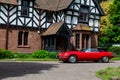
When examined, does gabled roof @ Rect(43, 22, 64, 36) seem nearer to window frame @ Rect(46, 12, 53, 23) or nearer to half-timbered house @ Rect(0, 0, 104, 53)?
half-timbered house @ Rect(0, 0, 104, 53)

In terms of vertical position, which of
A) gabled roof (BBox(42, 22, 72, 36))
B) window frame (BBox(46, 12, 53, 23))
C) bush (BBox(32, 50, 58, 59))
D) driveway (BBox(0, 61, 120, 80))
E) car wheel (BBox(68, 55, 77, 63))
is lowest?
driveway (BBox(0, 61, 120, 80))

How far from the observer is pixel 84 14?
4153 cm

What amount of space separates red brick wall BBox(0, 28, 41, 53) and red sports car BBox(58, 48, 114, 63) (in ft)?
32.9

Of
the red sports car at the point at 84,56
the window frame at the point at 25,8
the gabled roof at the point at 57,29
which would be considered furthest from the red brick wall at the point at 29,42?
the red sports car at the point at 84,56

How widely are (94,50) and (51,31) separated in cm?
1006

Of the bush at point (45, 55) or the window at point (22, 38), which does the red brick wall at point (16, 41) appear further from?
the bush at point (45, 55)

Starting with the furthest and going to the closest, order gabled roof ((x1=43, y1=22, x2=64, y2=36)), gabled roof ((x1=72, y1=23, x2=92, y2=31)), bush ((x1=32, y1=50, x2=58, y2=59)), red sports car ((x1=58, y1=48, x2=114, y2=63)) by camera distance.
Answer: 1. gabled roof ((x1=72, y1=23, x2=92, y2=31))
2. gabled roof ((x1=43, y1=22, x2=64, y2=36))
3. bush ((x1=32, y1=50, x2=58, y2=59))
4. red sports car ((x1=58, y1=48, x2=114, y2=63))

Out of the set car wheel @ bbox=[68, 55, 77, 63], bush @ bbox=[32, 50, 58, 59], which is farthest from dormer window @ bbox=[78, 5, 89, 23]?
car wheel @ bbox=[68, 55, 77, 63]

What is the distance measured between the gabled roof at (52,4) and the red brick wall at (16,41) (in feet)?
12.1

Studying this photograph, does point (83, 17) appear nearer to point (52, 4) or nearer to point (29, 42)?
point (52, 4)

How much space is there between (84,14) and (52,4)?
4.66 m

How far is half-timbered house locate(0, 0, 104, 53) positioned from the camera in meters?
36.1

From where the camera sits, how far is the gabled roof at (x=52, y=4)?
39.2 meters

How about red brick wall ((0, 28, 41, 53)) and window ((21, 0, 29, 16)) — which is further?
window ((21, 0, 29, 16))
